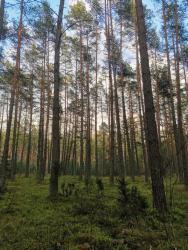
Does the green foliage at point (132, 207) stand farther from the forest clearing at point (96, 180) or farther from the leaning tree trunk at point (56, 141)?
the leaning tree trunk at point (56, 141)

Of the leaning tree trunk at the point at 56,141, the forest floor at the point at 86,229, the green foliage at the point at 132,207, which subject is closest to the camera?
the forest floor at the point at 86,229

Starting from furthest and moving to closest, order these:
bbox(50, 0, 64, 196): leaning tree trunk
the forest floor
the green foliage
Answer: bbox(50, 0, 64, 196): leaning tree trunk
the green foliage
the forest floor

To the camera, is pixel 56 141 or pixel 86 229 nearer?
pixel 86 229

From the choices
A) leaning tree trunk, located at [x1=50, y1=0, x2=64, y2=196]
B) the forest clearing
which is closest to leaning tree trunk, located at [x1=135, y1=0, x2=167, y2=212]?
the forest clearing

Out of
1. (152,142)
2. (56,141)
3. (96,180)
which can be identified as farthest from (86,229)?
(96,180)

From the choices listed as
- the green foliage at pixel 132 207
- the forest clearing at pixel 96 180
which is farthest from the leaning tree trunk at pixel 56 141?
the green foliage at pixel 132 207

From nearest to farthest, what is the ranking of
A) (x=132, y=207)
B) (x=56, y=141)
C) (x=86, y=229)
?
(x=86, y=229) → (x=132, y=207) → (x=56, y=141)

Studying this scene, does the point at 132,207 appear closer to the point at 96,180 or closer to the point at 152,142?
the point at 152,142

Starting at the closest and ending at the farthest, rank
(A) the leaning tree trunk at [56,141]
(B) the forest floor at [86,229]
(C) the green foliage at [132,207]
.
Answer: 1. (B) the forest floor at [86,229]
2. (C) the green foliage at [132,207]
3. (A) the leaning tree trunk at [56,141]

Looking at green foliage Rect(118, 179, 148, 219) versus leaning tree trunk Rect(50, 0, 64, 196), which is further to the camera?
leaning tree trunk Rect(50, 0, 64, 196)

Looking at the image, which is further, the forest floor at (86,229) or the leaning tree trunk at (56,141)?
the leaning tree trunk at (56,141)

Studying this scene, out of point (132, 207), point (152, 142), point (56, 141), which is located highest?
point (56, 141)

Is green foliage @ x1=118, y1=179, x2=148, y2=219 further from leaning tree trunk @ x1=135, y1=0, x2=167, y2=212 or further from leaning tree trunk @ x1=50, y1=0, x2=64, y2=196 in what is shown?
leaning tree trunk @ x1=50, y1=0, x2=64, y2=196

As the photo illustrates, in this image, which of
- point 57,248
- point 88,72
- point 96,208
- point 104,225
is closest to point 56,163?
point 96,208
